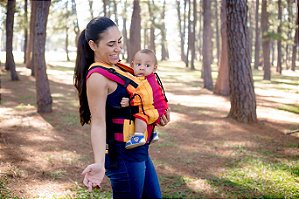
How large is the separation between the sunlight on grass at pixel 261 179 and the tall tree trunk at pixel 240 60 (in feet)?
11.9

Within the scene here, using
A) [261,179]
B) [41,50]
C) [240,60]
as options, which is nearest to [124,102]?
[261,179]

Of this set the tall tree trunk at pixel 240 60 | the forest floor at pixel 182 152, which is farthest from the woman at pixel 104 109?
the tall tree trunk at pixel 240 60

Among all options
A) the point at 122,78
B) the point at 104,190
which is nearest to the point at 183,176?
the point at 104,190

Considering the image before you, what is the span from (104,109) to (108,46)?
47 centimetres

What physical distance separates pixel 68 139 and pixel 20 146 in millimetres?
1305

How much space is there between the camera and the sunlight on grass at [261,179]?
5684 mm

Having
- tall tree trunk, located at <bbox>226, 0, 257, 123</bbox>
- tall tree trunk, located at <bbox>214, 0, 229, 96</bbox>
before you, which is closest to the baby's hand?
tall tree trunk, located at <bbox>226, 0, 257, 123</bbox>

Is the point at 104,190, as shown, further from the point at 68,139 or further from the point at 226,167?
the point at 68,139

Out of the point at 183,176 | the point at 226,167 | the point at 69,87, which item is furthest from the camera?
the point at 69,87

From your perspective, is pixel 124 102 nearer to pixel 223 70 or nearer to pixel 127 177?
pixel 127 177

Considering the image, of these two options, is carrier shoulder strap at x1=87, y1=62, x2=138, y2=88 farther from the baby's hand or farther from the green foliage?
the green foliage

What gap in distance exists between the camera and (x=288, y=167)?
7008 millimetres

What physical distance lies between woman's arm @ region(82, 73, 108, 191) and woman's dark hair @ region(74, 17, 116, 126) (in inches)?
9.1

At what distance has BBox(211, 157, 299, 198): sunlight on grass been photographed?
18.6ft
